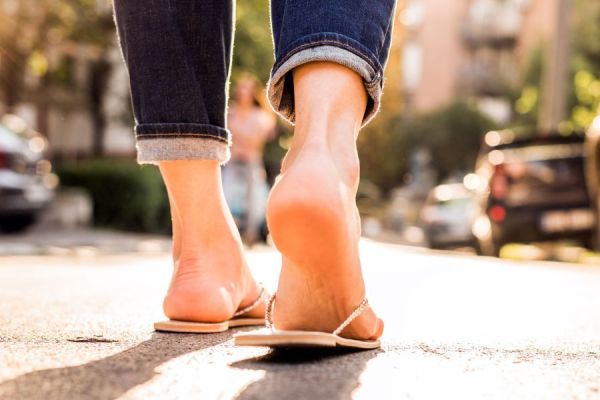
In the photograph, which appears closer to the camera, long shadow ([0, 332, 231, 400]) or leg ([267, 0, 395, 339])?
long shadow ([0, 332, 231, 400])

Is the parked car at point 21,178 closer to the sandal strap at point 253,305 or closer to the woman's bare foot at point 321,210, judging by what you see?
the sandal strap at point 253,305

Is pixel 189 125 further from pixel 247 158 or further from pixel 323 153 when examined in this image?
pixel 247 158

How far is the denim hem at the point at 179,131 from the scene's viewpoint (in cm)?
210

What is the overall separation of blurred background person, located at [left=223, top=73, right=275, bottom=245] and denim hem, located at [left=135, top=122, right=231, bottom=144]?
7625 millimetres

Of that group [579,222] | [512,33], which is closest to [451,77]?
[512,33]

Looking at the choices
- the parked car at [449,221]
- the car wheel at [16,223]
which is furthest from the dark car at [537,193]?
the parked car at [449,221]

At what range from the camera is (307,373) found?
1.50 m

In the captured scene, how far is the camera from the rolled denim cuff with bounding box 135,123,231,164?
2.10m

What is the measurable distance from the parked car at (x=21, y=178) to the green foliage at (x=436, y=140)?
30782mm

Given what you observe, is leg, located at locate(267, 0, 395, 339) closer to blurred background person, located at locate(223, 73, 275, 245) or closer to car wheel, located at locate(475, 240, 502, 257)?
blurred background person, located at locate(223, 73, 275, 245)

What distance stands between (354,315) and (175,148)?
0.59m

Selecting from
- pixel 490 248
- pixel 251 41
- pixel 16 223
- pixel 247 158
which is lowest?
pixel 490 248

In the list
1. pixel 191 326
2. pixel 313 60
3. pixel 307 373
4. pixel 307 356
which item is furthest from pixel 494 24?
pixel 307 373

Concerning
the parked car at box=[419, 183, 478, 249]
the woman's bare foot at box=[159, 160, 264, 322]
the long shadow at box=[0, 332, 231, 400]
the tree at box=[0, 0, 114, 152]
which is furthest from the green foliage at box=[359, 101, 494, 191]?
the long shadow at box=[0, 332, 231, 400]
